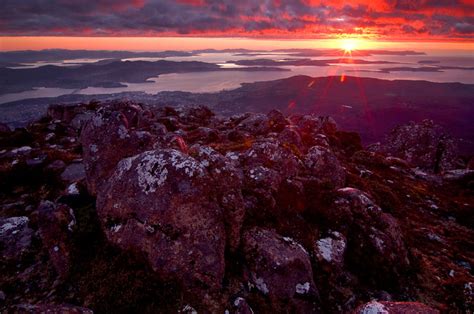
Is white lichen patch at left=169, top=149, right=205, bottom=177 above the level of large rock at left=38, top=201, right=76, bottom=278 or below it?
above

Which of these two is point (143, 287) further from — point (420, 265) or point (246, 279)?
point (420, 265)

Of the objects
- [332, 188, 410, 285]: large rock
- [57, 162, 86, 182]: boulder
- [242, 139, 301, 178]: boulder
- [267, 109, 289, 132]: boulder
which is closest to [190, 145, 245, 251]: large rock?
[242, 139, 301, 178]: boulder

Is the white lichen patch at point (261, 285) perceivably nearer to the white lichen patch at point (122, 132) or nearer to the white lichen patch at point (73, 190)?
the white lichen patch at point (73, 190)

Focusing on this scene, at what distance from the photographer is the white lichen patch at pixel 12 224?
12500 mm

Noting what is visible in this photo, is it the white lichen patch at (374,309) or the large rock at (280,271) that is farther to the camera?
the large rock at (280,271)

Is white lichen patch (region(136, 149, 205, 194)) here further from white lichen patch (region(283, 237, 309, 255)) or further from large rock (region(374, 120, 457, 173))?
large rock (region(374, 120, 457, 173))

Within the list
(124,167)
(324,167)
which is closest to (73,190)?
(124,167)

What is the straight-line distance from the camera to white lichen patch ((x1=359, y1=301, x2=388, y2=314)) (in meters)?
7.73

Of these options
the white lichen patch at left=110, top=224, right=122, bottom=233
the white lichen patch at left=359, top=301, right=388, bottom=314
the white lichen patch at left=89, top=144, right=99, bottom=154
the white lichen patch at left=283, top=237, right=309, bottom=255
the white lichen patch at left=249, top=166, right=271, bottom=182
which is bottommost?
the white lichen patch at left=283, top=237, right=309, bottom=255

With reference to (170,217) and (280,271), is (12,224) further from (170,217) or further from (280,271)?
(280,271)

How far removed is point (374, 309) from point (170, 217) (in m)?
7.27

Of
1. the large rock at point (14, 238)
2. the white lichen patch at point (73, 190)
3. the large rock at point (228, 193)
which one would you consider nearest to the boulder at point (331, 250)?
the large rock at point (228, 193)

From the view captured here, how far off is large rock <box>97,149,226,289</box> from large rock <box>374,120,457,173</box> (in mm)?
58586

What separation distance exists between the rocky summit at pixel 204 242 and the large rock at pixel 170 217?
1.6 inches
